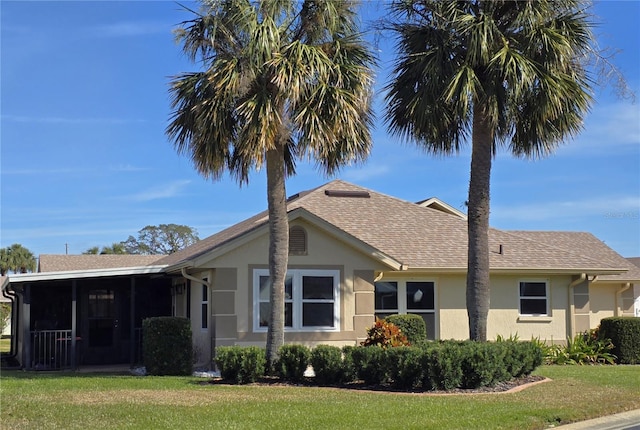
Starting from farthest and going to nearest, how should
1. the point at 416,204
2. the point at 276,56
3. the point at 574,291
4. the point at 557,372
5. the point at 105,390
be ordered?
the point at 416,204 < the point at 574,291 < the point at 557,372 < the point at 276,56 < the point at 105,390

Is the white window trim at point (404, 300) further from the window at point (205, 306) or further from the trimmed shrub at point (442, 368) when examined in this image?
the trimmed shrub at point (442, 368)

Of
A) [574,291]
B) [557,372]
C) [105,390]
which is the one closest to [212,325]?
[105,390]

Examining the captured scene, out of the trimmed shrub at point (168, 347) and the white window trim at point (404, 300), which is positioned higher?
the white window trim at point (404, 300)

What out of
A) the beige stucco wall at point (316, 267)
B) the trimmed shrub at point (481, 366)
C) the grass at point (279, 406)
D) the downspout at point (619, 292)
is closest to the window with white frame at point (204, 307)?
the beige stucco wall at point (316, 267)

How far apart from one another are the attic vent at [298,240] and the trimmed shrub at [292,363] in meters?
4.10

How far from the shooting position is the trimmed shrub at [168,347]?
18328mm

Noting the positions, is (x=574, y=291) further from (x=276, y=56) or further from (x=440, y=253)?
(x=276, y=56)

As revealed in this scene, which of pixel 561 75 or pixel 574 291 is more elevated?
pixel 561 75

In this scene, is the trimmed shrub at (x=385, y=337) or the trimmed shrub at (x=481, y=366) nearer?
the trimmed shrub at (x=481, y=366)

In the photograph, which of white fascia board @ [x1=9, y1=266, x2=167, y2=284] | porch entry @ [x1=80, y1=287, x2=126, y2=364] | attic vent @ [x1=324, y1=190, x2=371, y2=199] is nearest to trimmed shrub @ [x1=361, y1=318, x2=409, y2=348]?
white fascia board @ [x1=9, y1=266, x2=167, y2=284]

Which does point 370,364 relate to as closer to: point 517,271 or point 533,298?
point 517,271

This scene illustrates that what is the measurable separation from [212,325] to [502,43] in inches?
378

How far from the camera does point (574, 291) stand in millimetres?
24312

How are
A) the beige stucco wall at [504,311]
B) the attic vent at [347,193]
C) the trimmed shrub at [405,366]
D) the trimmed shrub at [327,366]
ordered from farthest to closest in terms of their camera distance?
the attic vent at [347,193] → the beige stucco wall at [504,311] → the trimmed shrub at [327,366] → the trimmed shrub at [405,366]
